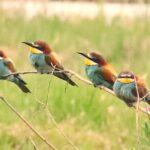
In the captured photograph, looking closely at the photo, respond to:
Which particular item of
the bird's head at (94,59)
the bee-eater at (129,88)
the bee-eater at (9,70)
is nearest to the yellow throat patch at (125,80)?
the bee-eater at (129,88)

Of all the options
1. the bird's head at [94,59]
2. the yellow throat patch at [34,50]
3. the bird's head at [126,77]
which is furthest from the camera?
the yellow throat patch at [34,50]

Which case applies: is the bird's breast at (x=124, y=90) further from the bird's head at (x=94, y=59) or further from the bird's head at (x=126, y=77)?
the bird's head at (x=94, y=59)

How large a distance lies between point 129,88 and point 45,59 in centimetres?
44

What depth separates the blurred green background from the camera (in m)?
5.25

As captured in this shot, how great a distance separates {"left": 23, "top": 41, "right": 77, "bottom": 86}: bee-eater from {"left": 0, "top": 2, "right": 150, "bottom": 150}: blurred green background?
0.21 ft

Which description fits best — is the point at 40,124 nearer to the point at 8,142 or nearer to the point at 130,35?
the point at 8,142

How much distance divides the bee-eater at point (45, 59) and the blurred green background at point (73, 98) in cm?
7

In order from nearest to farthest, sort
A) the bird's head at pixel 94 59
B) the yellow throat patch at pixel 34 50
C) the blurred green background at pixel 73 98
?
the bird's head at pixel 94 59 < the yellow throat patch at pixel 34 50 < the blurred green background at pixel 73 98

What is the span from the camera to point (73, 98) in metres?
5.91

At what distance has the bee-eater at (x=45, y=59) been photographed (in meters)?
A: 3.59

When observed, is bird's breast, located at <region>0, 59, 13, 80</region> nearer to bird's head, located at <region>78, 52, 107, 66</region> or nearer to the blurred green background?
the blurred green background

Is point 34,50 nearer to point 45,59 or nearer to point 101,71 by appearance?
point 45,59

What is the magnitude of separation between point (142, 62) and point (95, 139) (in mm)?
3096

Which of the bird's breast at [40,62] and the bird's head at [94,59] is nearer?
the bird's head at [94,59]
